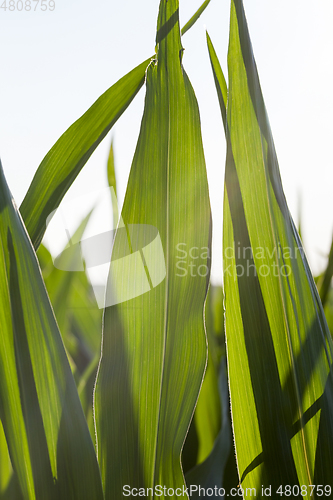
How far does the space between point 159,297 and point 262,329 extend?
5cm

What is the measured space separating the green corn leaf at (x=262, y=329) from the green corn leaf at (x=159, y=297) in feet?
0.05

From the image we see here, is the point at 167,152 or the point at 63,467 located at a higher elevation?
the point at 167,152

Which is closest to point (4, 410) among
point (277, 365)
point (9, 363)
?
point (9, 363)

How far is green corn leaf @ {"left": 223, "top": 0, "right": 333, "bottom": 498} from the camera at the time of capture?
5.6 inches

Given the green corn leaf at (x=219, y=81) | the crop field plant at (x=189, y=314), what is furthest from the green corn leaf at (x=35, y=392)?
the green corn leaf at (x=219, y=81)

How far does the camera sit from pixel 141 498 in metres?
0.13

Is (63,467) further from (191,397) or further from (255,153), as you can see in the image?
(255,153)

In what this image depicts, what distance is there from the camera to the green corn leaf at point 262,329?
0.47ft

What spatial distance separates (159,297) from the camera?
0.14 metres

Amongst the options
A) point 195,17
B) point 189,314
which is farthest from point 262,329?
point 195,17

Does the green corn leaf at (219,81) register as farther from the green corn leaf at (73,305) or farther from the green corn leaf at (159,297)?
the green corn leaf at (73,305)

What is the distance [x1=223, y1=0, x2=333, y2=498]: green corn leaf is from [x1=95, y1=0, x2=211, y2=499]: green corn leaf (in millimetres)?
17

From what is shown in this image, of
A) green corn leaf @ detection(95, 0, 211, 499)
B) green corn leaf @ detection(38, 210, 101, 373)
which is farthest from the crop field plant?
green corn leaf @ detection(38, 210, 101, 373)

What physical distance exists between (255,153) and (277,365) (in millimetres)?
104
